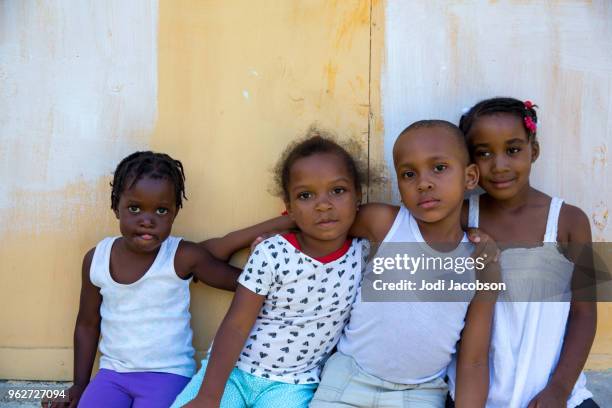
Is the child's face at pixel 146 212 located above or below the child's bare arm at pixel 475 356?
above

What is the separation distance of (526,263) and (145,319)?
1455 millimetres

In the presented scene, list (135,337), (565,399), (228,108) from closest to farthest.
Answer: (565,399)
(135,337)
(228,108)

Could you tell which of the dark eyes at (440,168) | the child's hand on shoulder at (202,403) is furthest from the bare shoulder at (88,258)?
the dark eyes at (440,168)

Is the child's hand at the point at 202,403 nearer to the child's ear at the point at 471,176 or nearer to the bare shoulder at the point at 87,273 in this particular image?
the bare shoulder at the point at 87,273

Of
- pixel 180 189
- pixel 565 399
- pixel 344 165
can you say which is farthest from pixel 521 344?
pixel 180 189

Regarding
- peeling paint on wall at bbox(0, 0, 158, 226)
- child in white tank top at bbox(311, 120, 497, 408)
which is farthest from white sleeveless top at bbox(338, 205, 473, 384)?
peeling paint on wall at bbox(0, 0, 158, 226)

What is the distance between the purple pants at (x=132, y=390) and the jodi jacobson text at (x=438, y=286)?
861 millimetres

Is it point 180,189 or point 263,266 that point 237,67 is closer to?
point 180,189

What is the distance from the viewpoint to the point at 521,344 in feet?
7.90

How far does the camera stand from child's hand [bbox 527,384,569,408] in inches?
91.2

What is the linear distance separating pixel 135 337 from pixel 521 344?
4.72 feet

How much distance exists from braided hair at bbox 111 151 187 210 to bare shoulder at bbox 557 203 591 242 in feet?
4.78

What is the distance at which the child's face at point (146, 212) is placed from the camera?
2.49 metres

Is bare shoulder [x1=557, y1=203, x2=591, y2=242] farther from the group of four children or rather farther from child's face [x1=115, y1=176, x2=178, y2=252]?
child's face [x1=115, y1=176, x2=178, y2=252]
